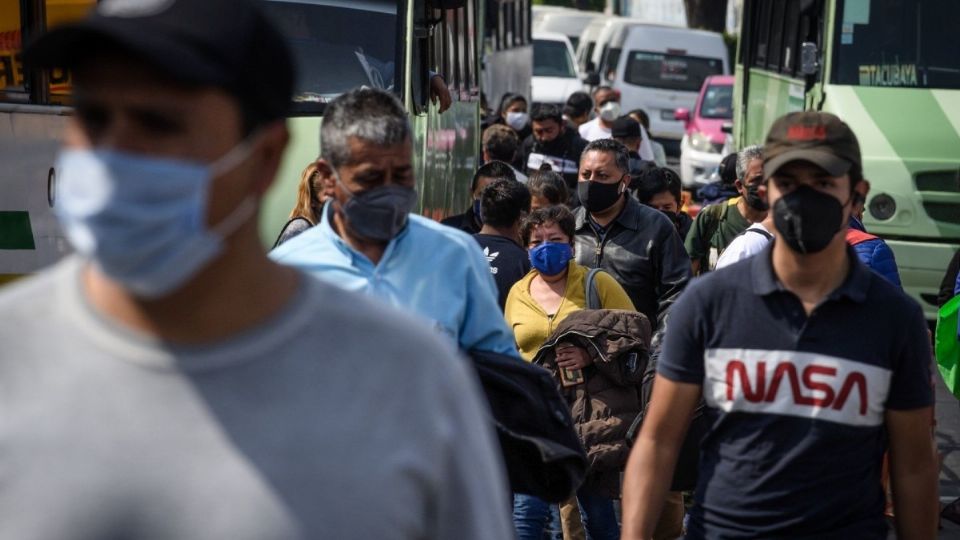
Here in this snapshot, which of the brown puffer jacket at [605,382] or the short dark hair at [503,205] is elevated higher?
the short dark hair at [503,205]

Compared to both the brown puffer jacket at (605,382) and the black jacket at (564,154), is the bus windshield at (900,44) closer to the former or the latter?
the black jacket at (564,154)

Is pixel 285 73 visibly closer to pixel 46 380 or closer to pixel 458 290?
pixel 46 380

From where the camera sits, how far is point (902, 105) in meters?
12.4

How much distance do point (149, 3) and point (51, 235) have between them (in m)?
5.75

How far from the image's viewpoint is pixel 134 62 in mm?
1896

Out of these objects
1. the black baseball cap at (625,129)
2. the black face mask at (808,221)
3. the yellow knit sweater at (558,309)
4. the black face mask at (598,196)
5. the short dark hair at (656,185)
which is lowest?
the yellow knit sweater at (558,309)

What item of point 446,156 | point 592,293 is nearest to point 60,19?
point 592,293

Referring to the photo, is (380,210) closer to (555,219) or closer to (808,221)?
(808,221)

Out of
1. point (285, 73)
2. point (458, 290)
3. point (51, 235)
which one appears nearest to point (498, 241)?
point (51, 235)

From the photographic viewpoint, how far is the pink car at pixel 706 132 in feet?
79.2

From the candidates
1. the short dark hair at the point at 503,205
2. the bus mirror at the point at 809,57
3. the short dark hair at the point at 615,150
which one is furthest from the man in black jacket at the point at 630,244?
the bus mirror at the point at 809,57

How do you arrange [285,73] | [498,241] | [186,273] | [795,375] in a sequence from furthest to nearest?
1. [498,241]
2. [795,375]
3. [285,73]
4. [186,273]

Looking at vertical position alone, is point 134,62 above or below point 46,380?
above

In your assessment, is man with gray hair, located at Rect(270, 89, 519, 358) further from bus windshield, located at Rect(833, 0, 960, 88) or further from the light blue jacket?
bus windshield, located at Rect(833, 0, 960, 88)
